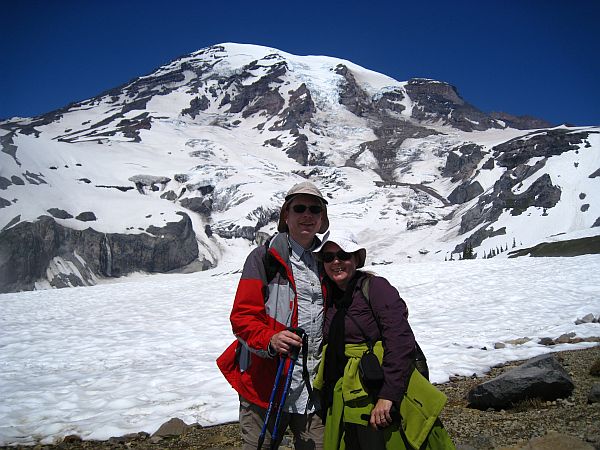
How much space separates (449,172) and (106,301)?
481 ft

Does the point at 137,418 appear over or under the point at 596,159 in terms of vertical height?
under

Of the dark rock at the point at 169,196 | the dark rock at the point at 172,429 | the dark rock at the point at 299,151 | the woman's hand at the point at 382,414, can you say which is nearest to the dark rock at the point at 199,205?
the dark rock at the point at 169,196

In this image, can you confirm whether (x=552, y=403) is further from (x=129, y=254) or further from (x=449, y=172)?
(x=449, y=172)

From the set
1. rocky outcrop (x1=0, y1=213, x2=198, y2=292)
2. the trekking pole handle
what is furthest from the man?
rocky outcrop (x1=0, y1=213, x2=198, y2=292)

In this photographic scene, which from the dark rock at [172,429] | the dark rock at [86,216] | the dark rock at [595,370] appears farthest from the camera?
the dark rock at [86,216]

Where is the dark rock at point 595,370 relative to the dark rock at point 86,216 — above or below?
below

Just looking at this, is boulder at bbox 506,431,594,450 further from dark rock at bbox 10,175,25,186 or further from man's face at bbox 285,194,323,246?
dark rock at bbox 10,175,25,186

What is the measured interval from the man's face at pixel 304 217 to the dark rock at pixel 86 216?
92488 mm

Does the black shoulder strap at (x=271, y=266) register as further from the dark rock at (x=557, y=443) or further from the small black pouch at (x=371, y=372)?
the dark rock at (x=557, y=443)

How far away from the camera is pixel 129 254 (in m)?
89.8

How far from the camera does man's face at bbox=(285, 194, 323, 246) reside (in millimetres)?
3426

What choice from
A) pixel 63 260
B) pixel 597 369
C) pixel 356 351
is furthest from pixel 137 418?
pixel 63 260

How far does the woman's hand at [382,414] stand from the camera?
9.78 feet

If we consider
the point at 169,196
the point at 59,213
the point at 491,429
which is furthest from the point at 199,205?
the point at 491,429
